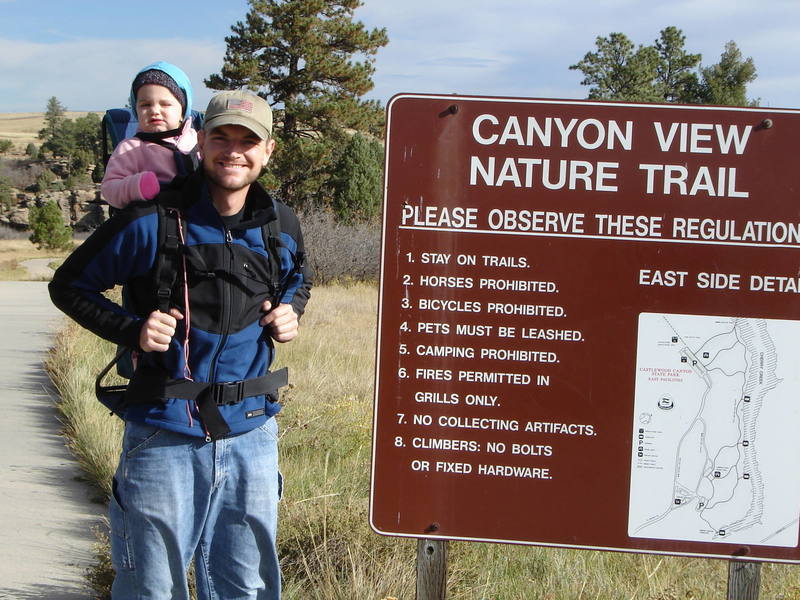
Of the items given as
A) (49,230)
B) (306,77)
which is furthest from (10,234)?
(306,77)

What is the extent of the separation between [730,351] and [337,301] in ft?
40.2

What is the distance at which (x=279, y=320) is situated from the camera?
8.71 feet

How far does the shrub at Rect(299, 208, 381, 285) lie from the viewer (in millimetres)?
20438

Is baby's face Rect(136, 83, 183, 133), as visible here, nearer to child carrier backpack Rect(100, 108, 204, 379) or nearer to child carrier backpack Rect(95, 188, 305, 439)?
child carrier backpack Rect(100, 108, 204, 379)

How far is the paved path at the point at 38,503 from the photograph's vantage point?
12.4 feet

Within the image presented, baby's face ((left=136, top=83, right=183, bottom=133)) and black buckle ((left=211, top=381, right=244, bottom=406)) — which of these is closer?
black buckle ((left=211, top=381, right=244, bottom=406))

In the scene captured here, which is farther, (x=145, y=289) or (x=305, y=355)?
(x=305, y=355)

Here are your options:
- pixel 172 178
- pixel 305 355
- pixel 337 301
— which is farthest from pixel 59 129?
pixel 172 178

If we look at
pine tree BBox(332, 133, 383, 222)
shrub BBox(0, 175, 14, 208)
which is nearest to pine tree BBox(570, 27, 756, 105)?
pine tree BBox(332, 133, 383, 222)

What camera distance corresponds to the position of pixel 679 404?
2635 millimetres

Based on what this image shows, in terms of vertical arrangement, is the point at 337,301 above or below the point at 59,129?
below

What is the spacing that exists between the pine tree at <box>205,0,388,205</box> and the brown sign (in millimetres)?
23558

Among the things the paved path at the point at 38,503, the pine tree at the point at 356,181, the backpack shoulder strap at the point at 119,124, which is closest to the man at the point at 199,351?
the backpack shoulder strap at the point at 119,124

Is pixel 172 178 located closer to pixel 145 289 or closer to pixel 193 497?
pixel 145 289
